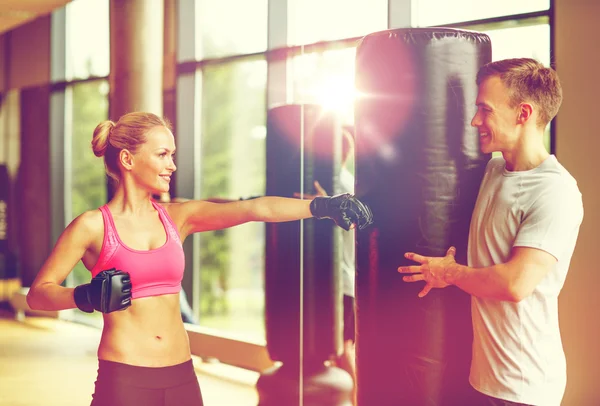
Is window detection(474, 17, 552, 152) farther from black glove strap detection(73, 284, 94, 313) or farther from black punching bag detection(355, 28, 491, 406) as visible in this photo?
black glove strap detection(73, 284, 94, 313)

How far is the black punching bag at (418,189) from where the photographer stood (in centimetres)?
184

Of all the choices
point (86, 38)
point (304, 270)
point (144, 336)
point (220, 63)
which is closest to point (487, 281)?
point (144, 336)

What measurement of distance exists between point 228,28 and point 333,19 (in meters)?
1.57

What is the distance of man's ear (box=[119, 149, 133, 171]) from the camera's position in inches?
78.8

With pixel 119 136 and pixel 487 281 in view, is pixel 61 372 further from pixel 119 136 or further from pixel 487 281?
pixel 487 281

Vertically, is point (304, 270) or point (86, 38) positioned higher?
point (86, 38)

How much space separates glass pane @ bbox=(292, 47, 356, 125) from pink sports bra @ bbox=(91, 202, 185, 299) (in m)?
1.57

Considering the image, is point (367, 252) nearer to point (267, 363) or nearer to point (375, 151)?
point (375, 151)

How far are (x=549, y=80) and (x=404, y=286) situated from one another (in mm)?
687

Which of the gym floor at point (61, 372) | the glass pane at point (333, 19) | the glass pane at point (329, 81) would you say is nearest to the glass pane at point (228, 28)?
the glass pane at point (333, 19)

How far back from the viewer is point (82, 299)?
1799mm

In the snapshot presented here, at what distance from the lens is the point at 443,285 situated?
1827mm

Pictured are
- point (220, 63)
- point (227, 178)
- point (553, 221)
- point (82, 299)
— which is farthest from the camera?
point (227, 178)

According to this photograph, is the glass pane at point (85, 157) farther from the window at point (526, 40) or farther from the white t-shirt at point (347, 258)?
the window at point (526, 40)
